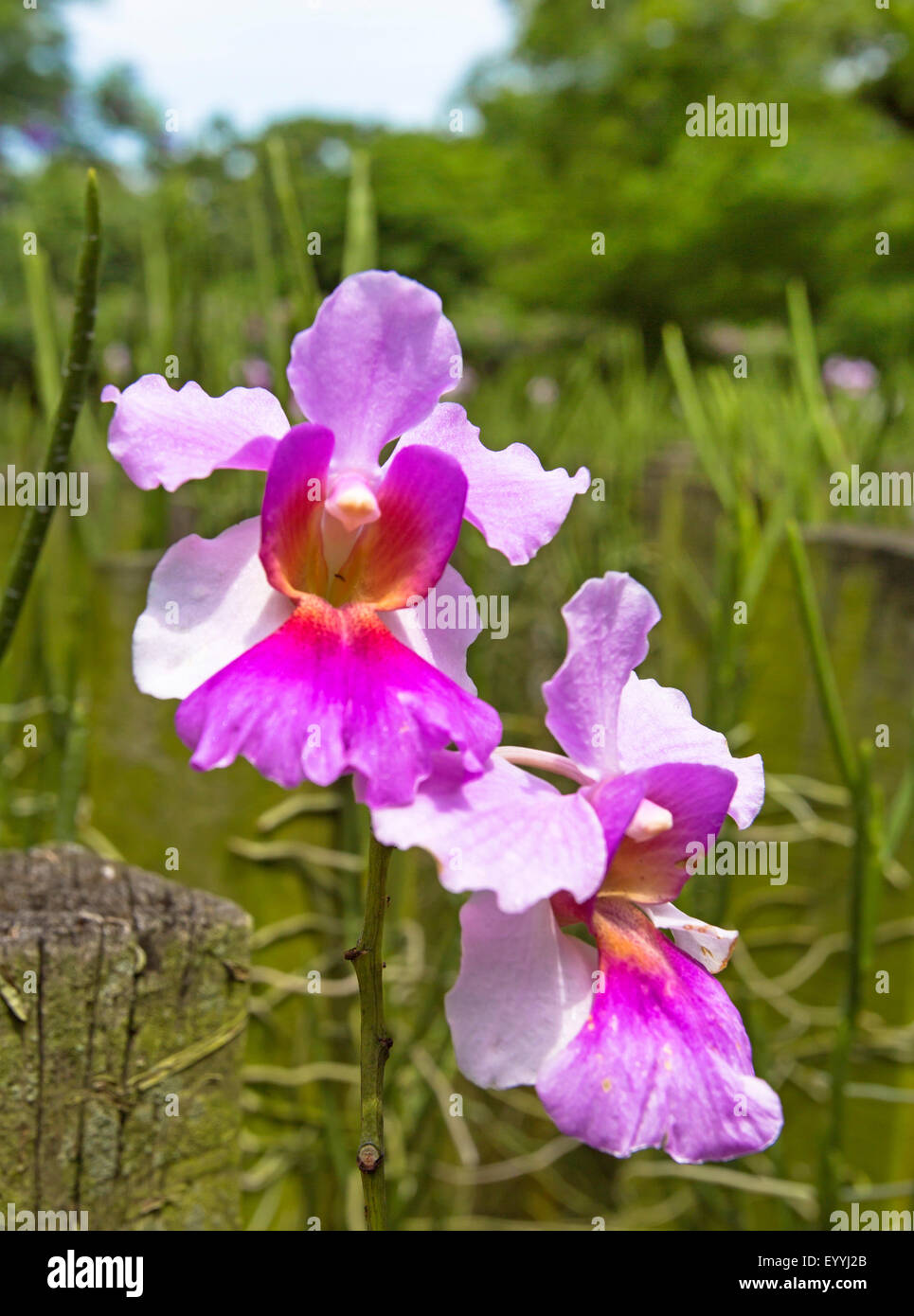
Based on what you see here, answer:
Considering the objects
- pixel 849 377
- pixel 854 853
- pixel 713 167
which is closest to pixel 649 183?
pixel 713 167

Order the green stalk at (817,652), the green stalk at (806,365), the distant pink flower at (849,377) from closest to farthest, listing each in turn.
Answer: the green stalk at (817,652) < the green stalk at (806,365) < the distant pink flower at (849,377)

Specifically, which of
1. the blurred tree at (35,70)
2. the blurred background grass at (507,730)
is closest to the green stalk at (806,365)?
the blurred background grass at (507,730)

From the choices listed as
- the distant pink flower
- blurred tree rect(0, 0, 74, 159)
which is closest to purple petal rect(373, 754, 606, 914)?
the distant pink flower

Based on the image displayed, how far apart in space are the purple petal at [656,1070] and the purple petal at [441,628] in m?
0.06

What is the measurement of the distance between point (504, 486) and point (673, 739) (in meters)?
0.07

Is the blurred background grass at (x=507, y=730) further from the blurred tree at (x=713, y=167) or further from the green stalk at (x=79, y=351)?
the blurred tree at (x=713, y=167)

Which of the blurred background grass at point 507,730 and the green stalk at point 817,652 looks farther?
the blurred background grass at point 507,730

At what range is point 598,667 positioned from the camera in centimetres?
22

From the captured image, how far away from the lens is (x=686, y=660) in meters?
1.15

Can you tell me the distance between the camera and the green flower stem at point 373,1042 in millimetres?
196

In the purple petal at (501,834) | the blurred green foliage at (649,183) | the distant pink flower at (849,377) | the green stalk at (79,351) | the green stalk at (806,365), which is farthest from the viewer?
the blurred green foliage at (649,183)

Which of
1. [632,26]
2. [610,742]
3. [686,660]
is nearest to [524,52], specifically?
[632,26]

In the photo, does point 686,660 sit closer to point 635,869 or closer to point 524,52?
point 635,869

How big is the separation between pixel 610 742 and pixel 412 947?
0.76m
